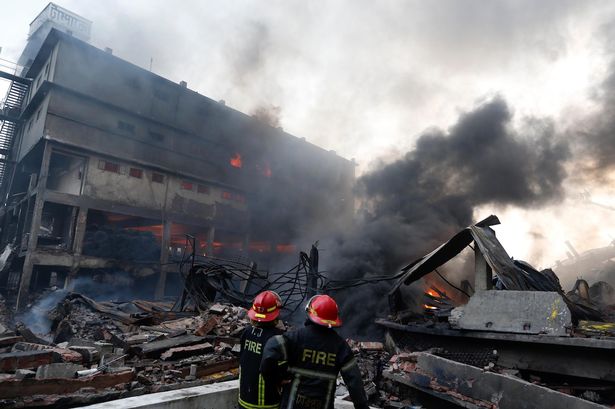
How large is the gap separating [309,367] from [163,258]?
20280mm

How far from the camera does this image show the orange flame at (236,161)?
1070 inches

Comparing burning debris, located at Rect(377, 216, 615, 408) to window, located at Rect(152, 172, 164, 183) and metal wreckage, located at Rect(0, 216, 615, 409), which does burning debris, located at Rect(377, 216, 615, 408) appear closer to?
metal wreckage, located at Rect(0, 216, 615, 409)

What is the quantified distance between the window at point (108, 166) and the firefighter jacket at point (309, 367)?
20315mm

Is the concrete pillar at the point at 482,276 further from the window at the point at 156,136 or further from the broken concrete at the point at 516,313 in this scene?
the window at the point at 156,136

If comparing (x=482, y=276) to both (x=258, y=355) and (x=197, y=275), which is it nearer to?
(x=258, y=355)

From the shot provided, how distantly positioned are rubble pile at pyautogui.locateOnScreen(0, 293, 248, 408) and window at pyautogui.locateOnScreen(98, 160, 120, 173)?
1018cm

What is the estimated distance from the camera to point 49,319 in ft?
40.1

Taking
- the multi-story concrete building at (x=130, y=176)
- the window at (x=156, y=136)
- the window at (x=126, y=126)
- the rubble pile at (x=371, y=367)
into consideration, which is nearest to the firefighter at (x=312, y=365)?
the rubble pile at (x=371, y=367)

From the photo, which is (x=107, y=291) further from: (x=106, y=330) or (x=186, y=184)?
(x=106, y=330)

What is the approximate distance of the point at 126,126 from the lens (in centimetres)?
2180

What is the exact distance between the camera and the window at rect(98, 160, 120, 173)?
20172 millimetres

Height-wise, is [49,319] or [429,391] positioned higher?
[429,391]

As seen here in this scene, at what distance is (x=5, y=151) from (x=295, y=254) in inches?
826

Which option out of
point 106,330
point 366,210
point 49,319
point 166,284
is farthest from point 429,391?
point 166,284
